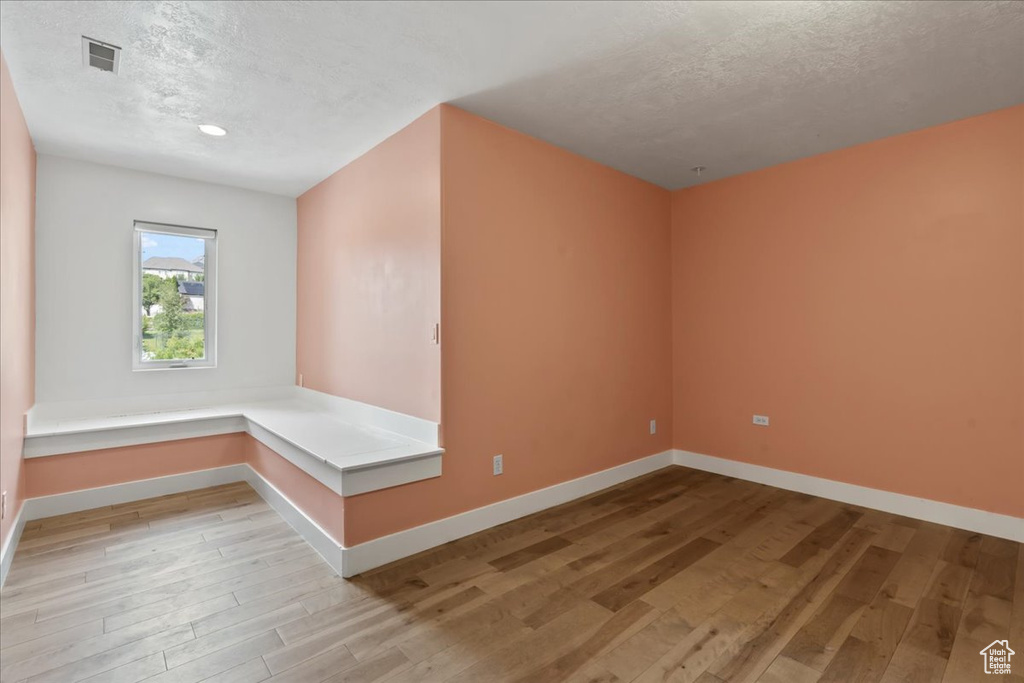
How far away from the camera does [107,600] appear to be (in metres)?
2.31

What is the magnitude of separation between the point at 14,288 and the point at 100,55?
1508mm

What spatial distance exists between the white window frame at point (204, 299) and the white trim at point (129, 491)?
106 cm

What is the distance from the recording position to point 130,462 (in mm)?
3652

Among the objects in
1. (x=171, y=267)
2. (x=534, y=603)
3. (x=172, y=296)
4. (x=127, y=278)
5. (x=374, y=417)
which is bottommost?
(x=534, y=603)

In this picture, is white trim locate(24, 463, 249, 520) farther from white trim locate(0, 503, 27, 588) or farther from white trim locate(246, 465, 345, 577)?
white trim locate(246, 465, 345, 577)

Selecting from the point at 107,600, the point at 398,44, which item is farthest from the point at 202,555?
the point at 398,44

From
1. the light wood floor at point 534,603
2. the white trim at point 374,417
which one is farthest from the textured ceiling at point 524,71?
the light wood floor at point 534,603

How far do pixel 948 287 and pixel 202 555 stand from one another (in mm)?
4931

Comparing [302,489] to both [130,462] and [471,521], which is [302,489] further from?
[130,462]

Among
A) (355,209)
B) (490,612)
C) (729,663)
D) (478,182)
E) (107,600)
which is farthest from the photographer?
(355,209)

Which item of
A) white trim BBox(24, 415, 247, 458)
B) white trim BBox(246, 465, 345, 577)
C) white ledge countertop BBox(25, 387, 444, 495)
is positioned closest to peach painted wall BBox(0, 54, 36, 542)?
white trim BBox(24, 415, 247, 458)

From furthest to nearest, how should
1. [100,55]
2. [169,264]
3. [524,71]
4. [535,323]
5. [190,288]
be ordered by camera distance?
[190,288] → [169,264] → [535,323] → [524,71] → [100,55]

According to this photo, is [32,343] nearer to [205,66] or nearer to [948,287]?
[205,66]

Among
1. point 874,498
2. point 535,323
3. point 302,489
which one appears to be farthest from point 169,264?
point 874,498
